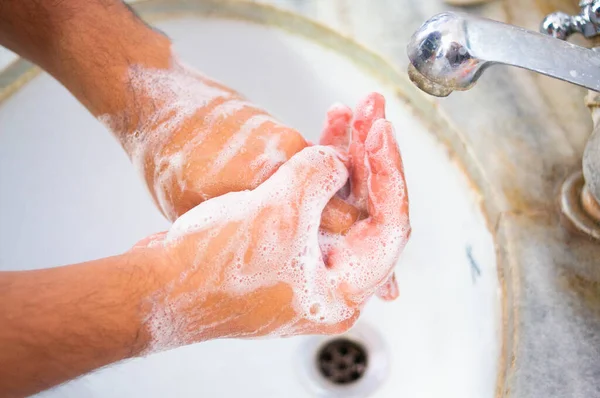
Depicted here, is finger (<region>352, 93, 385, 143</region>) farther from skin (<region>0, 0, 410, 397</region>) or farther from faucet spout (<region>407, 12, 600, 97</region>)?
faucet spout (<region>407, 12, 600, 97</region>)

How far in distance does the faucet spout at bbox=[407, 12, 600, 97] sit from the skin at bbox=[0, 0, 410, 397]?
0.15 m

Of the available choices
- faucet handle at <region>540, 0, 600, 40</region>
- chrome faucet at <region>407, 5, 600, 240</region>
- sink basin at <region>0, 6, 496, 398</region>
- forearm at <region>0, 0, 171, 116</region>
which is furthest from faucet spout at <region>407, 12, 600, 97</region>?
forearm at <region>0, 0, 171, 116</region>

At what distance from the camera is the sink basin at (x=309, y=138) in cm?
56

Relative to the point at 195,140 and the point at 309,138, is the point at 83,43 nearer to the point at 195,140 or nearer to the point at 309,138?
the point at 195,140

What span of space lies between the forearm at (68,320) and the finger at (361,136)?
0.22 metres

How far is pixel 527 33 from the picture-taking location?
0.34m

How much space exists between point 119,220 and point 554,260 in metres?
0.55

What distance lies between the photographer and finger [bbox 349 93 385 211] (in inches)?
20.8

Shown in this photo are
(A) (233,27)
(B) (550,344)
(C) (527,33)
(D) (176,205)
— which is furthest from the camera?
(A) (233,27)

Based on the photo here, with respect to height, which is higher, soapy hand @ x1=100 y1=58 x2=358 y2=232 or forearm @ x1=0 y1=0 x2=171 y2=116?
forearm @ x1=0 y1=0 x2=171 y2=116

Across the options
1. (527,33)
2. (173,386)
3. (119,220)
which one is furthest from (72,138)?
(527,33)

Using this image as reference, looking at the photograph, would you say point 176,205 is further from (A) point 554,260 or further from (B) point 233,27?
(A) point 554,260

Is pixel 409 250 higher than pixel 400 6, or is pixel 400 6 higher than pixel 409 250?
pixel 400 6

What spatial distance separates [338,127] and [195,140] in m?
0.16
